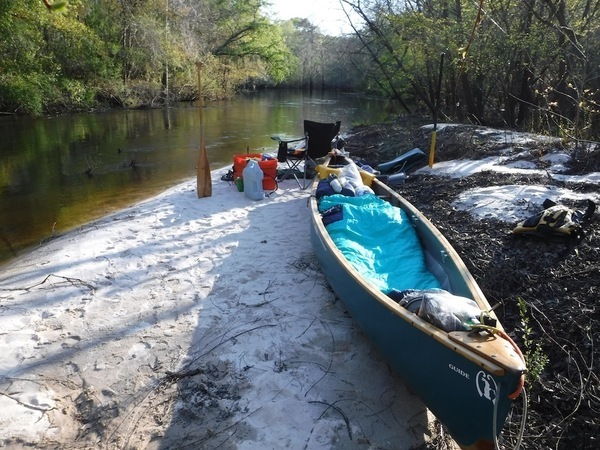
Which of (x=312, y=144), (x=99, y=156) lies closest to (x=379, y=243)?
(x=312, y=144)

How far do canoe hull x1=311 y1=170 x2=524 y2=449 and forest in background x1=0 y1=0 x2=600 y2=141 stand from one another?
164 cm

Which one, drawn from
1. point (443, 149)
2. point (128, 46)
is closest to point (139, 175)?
point (443, 149)

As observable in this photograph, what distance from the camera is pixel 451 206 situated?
5727 mm

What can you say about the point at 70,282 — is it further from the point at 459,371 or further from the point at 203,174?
the point at 459,371

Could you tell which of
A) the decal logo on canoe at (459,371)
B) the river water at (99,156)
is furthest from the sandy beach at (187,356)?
the river water at (99,156)

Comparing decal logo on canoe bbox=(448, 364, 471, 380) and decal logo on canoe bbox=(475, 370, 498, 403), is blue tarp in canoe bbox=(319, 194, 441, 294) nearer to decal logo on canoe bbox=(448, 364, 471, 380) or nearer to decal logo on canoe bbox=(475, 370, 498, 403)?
decal logo on canoe bbox=(448, 364, 471, 380)

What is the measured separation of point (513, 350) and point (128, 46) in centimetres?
2639

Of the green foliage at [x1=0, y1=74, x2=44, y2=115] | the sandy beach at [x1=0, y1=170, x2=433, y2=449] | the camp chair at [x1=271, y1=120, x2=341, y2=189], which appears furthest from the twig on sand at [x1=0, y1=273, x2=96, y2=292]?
the green foliage at [x1=0, y1=74, x2=44, y2=115]

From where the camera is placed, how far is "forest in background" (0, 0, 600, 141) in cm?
883

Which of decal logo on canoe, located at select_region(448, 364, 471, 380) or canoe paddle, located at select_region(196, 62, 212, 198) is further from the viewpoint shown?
canoe paddle, located at select_region(196, 62, 212, 198)

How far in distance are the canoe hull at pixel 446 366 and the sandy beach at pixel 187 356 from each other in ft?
1.30

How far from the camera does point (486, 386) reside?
2037mm

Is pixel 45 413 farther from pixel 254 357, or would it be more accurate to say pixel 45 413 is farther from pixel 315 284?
pixel 315 284

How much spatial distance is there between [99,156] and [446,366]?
37.7 feet
